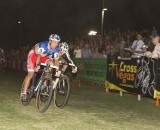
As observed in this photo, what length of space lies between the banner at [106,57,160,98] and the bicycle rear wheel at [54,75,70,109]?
297 cm

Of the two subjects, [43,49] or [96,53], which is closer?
[43,49]

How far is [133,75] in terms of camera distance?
39.4 feet

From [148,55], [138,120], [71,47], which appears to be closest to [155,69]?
[148,55]

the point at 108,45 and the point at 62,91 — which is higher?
the point at 108,45

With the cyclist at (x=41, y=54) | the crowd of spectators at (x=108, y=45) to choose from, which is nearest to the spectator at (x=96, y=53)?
the crowd of spectators at (x=108, y=45)

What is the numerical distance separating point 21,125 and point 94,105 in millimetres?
3810

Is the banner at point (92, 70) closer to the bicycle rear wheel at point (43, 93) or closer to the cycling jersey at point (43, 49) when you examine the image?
the cycling jersey at point (43, 49)

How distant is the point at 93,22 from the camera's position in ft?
171

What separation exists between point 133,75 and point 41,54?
4013mm

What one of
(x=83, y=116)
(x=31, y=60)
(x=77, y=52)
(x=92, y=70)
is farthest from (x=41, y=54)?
(x=77, y=52)

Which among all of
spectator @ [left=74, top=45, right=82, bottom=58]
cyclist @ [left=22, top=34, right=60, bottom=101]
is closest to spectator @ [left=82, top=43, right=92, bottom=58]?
spectator @ [left=74, top=45, right=82, bottom=58]

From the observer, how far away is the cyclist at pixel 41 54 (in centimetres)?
905

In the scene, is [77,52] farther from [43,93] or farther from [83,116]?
[83,116]

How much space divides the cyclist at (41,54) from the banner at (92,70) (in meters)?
5.86
